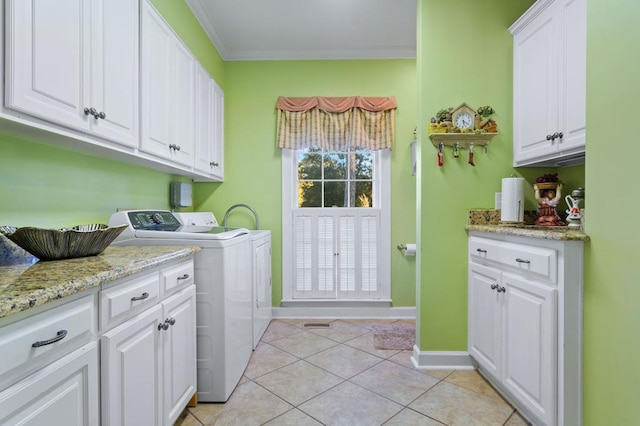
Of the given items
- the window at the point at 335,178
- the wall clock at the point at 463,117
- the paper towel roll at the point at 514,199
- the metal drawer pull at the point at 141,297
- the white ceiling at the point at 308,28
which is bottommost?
the metal drawer pull at the point at 141,297

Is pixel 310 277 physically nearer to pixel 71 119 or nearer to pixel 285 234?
pixel 285 234

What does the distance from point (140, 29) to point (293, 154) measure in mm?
1741

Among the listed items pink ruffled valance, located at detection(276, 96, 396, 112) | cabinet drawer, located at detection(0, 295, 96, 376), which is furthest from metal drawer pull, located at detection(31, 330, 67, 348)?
pink ruffled valance, located at detection(276, 96, 396, 112)

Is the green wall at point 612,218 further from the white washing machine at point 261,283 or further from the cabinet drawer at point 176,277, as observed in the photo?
the white washing machine at point 261,283

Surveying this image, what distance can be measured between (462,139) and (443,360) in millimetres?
1504

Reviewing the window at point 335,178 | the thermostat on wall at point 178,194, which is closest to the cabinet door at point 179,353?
the thermostat on wall at point 178,194

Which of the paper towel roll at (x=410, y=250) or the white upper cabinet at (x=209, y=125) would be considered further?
the paper towel roll at (x=410, y=250)

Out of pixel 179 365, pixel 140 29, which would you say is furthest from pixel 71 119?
pixel 179 365

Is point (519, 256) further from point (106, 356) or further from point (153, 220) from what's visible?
point (153, 220)

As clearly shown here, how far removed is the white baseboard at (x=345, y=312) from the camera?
10.3 ft

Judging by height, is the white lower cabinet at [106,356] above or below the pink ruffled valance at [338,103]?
below

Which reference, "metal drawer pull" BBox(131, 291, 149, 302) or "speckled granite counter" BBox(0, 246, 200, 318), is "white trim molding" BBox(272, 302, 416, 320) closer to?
"speckled granite counter" BBox(0, 246, 200, 318)

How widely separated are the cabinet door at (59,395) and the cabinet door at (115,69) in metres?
0.94

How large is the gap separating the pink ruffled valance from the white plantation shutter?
3.27ft
